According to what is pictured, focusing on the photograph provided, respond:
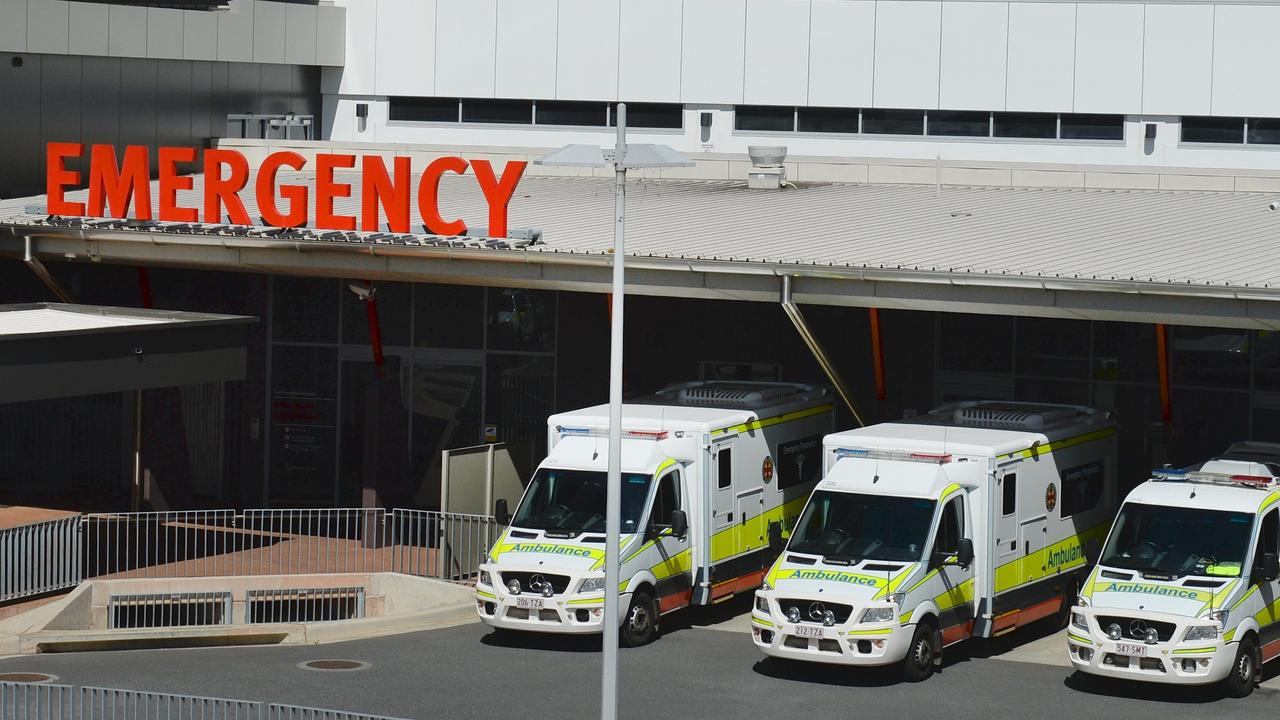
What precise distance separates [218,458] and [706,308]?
32.0 ft

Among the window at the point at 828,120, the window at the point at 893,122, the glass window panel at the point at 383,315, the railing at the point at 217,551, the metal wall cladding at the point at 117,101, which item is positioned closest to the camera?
the railing at the point at 217,551

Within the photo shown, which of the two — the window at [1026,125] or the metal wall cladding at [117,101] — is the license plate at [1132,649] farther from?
the metal wall cladding at [117,101]

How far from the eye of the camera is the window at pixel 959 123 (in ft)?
115

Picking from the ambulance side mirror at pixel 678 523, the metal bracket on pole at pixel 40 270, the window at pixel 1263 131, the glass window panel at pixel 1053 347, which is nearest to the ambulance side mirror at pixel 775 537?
the ambulance side mirror at pixel 678 523

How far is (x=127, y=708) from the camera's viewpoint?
18.4 m

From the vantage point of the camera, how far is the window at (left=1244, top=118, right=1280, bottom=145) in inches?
1309

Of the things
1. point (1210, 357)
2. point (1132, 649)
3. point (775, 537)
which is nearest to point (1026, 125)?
point (1210, 357)

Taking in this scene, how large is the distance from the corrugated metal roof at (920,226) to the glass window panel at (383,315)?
1.76 m

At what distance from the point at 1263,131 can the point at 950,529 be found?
614 inches

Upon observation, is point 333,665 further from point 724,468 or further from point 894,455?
point 894,455

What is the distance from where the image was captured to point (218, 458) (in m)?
33.8

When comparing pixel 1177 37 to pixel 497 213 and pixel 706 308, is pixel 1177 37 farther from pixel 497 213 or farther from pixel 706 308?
pixel 497 213

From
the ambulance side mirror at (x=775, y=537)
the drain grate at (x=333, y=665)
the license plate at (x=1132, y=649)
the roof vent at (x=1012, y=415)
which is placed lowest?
the drain grate at (x=333, y=665)

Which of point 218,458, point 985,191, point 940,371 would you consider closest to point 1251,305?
point 940,371
